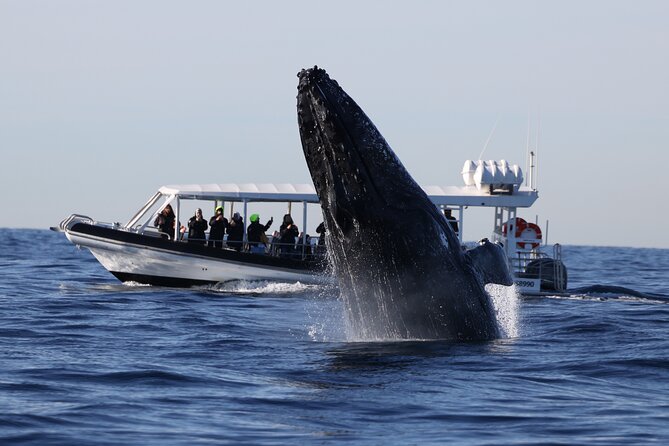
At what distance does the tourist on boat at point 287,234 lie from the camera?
31953 millimetres

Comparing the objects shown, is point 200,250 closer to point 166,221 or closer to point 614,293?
point 166,221

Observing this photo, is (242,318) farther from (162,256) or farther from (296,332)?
(162,256)

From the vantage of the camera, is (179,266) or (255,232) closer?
(179,266)

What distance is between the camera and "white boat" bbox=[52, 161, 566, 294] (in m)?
30.5

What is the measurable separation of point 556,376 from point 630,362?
1589 millimetres

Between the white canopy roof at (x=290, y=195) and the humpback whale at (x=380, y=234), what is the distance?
18.4 metres

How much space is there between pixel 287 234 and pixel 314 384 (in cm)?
2081

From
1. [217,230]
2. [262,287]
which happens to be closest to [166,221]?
[217,230]

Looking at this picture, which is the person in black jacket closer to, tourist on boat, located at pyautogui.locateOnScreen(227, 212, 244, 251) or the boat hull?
tourist on boat, located at pyautogui.locateOnScreen(227, 212, 244, 251)

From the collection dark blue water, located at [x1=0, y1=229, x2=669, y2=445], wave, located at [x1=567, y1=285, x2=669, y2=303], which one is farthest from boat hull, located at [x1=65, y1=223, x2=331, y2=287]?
dark blue water, located at [x1=0, y1=229, x2=669, y2=445]

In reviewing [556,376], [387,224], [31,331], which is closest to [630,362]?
[556,376]

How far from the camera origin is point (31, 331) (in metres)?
16.7

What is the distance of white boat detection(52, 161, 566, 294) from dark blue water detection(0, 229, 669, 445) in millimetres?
10733

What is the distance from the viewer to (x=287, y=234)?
3197 centimetres
